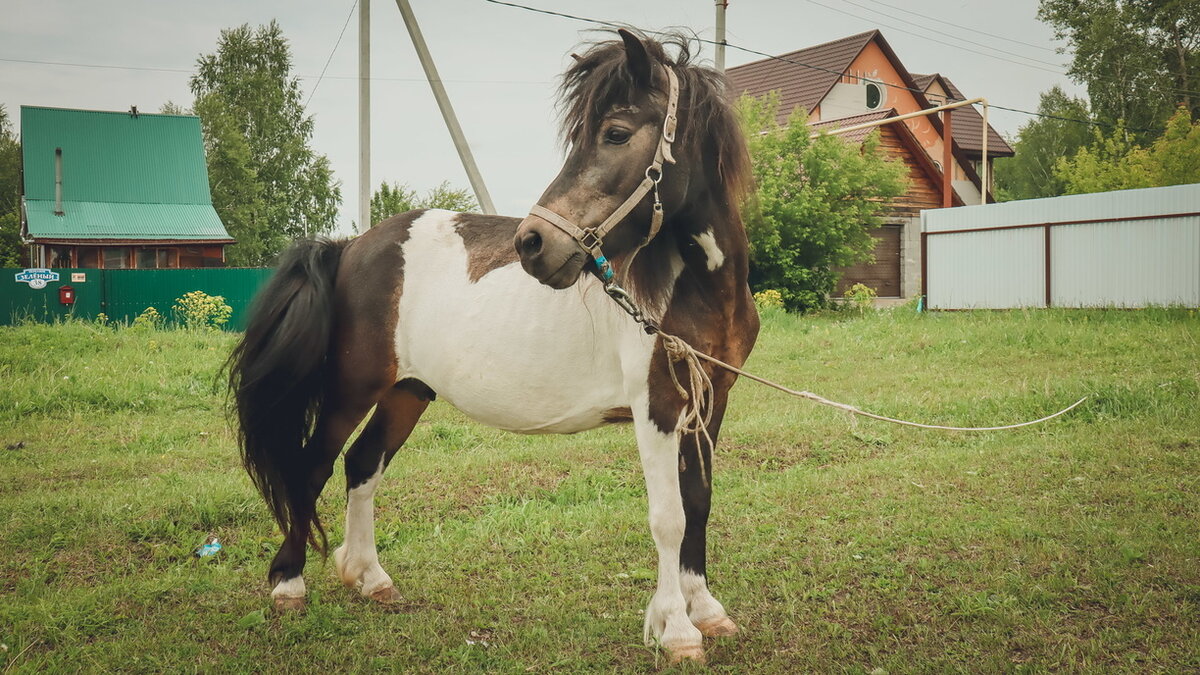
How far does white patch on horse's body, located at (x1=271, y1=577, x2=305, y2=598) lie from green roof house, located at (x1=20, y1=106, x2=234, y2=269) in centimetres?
2224

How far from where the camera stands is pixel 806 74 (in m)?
27.9

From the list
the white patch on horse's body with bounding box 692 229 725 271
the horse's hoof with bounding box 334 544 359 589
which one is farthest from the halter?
the horse's hoof with bounding box 334 544 359 589

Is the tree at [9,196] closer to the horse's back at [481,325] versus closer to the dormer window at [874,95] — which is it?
the dormer window at [874,95]

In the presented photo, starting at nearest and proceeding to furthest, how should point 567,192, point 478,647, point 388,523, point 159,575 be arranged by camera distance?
point 567,192, point 478,647, point 159,575, point 388,523

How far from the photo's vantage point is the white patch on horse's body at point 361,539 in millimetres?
3779

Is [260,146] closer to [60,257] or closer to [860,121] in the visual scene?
[60,257]

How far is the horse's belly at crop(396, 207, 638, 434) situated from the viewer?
3064 millimetres

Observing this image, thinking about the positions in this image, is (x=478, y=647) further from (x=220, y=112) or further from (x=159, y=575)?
(x=220, y=112)

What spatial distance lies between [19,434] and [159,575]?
3723mm

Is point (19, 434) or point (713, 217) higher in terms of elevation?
point (713, 217)

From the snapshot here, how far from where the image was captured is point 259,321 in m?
3.68

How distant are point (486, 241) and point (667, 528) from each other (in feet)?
4.78

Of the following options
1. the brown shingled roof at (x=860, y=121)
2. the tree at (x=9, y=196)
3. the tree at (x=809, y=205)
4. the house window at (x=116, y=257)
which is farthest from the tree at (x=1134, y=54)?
the tree at (x=9, y=196)

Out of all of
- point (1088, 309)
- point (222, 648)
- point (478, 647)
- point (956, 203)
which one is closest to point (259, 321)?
point (222, 648)
